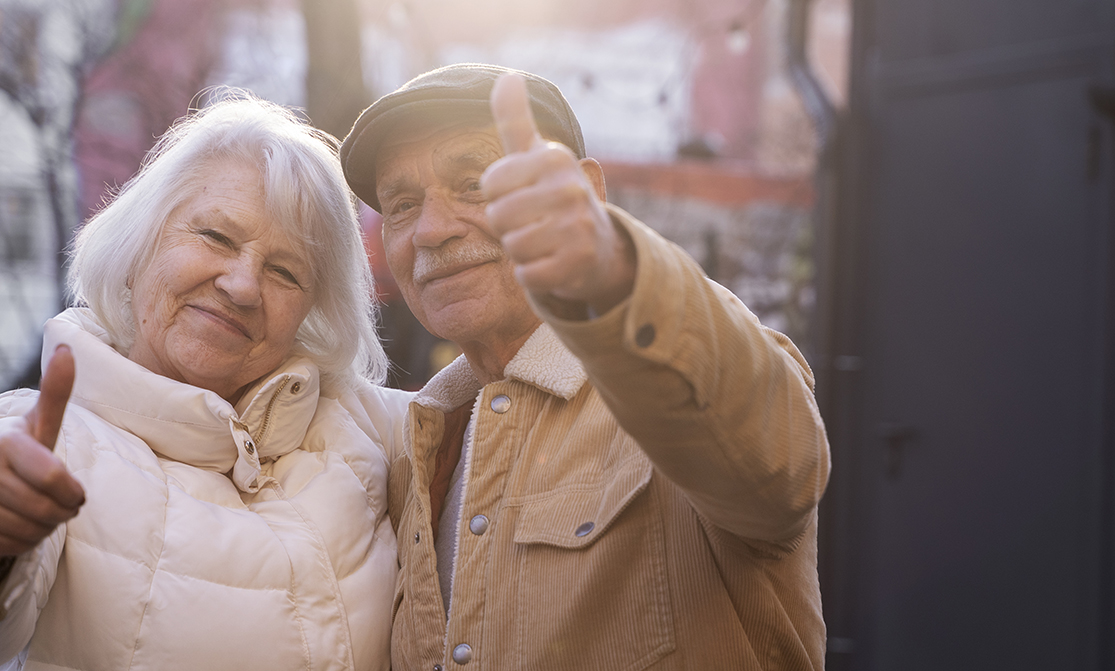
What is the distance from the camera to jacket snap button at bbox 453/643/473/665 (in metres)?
1.69

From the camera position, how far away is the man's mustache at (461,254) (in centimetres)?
206

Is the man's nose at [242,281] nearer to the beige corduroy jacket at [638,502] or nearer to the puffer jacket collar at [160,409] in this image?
the puffer jacket collar at [160,409]

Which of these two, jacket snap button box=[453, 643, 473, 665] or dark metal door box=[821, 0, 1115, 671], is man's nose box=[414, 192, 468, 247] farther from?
dark metal door box=[821, 0, 1115, 671]

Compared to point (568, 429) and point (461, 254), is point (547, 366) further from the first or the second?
point (461, 254)

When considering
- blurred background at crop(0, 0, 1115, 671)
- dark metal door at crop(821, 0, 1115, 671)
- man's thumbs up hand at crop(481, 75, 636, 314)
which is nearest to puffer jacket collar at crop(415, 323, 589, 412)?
man's thumbs up hand at crop(481, 75, 636, 314)

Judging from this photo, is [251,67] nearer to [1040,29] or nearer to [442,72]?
[442,72]

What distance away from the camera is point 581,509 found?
1.69 meters

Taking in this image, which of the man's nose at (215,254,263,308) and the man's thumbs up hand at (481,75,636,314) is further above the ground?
the man's thumbs up hand at (481,75,636,314)

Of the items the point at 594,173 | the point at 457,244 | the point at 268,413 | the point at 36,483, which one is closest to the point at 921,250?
the point at 594,173

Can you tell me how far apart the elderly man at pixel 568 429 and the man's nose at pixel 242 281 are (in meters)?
0.32

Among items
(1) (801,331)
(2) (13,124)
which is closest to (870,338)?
(1) (801,331)

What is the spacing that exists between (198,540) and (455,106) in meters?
1.06

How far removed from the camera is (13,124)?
420 centimetres

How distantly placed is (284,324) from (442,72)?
0.70 metres
